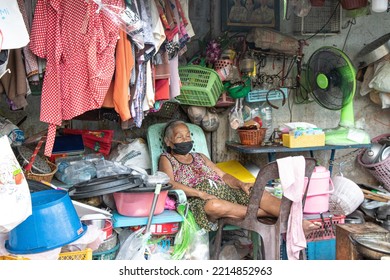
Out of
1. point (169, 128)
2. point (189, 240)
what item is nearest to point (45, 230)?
point (189, 240)

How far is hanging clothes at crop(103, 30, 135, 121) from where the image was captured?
9.56ft

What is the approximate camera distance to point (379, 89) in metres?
4.85

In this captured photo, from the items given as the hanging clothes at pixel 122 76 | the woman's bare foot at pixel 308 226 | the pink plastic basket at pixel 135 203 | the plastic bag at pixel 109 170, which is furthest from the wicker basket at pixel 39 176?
the woman's bare foot at pixel 308 226

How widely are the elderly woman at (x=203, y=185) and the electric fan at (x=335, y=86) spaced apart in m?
1.21

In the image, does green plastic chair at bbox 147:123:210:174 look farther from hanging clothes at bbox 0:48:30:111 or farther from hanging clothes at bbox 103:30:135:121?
hanging clothes at bbox 0:48:30:111

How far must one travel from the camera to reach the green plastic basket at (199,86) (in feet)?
14.2

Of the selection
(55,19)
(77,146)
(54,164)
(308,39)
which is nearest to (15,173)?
(55,19)

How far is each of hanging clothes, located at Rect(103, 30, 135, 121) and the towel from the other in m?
1.20

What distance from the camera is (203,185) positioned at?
4.10 meters

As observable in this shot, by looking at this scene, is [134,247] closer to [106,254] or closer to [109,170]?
[106,254]

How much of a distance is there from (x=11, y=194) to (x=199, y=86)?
249cm

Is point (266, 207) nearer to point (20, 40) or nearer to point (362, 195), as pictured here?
point (362, 195)

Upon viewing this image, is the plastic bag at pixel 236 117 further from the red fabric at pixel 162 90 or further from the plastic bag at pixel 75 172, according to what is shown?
the plastic bag at pixel 75 172

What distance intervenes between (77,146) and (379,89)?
11.1 feet
